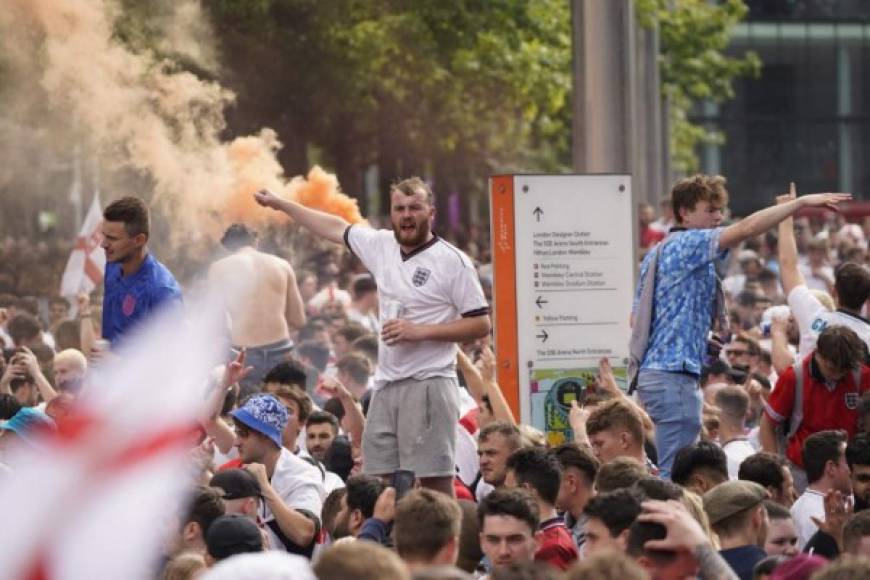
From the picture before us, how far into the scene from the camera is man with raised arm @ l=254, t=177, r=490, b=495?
1007cm

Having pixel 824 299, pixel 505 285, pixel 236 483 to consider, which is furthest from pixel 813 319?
pixel 236 483

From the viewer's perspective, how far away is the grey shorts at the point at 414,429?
→ 10164 mm

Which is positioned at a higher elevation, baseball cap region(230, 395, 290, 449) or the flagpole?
the flagpole

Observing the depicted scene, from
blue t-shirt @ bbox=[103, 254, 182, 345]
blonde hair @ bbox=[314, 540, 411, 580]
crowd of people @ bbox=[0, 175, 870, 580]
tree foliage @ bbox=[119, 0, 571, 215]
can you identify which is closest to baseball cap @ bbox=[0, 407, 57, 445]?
crowd of people @ bbox=[0, 175, 870, 580]

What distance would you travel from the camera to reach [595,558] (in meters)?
5.51

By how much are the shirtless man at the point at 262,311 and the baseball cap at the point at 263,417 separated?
410 cm

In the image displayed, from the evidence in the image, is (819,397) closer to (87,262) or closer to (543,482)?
(543,482)

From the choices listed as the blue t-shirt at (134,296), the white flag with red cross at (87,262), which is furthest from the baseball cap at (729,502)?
the white flag with red cross at (87,262)

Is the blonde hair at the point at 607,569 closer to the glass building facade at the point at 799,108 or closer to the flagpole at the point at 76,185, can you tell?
the flagpole at the point at 76,185

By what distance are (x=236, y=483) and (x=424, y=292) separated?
4.51 feet

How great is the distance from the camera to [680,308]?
10.5 metres

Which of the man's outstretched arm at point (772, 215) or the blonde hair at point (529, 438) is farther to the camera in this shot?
the blonde hair at point (529, 438)

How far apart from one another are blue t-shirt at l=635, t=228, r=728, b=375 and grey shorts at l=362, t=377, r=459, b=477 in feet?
3.63

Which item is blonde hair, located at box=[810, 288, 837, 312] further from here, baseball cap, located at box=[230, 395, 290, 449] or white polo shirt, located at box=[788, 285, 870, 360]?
baseball cap, located at box=[230, 395, 290, 449]
